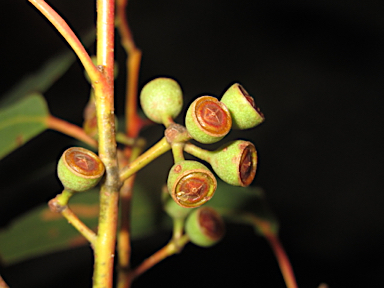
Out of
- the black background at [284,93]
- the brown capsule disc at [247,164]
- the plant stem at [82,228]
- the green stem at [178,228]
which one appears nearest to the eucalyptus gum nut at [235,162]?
the brown capsule disc at [247,164]

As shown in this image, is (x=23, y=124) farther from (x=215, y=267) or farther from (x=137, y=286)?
(x=215, y=267)

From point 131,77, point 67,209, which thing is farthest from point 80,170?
point 131,77

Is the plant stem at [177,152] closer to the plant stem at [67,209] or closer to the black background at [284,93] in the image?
the plant stem at [67,209]

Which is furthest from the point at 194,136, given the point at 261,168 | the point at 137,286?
the point at 261,168

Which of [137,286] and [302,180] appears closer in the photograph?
[137,286]

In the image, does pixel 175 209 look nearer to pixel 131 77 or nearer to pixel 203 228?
pixel 203 228

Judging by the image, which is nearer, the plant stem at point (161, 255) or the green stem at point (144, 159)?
the green stem at point (144, 159)
